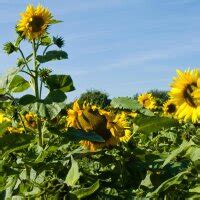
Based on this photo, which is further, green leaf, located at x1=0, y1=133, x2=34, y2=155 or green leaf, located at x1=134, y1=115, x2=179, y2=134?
green leaf, located at x1=134, y1=115, x2=179, y2=134

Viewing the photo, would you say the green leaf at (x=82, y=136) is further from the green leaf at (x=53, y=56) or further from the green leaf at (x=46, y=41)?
the green leaf at (x=46, y=41)

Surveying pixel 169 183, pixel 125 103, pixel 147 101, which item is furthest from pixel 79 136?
pixel 147 101

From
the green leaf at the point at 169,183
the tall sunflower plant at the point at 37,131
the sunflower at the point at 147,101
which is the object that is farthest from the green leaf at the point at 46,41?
the sunflower at the point at 147,101

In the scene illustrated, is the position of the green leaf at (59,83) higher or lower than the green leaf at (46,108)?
higher

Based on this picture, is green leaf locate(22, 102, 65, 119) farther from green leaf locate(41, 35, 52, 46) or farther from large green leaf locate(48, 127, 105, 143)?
green leaf locate(41, 35, 52, 46)

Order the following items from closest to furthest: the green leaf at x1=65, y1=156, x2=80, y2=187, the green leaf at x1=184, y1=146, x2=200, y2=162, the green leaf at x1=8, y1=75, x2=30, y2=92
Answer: the green leaf at x1=65, y1=156, x2=80, y2=187 → the green leaf at x1=184, y1=146, x2=200, y2=162 → the green leaf at x1=8, y1=75, x2=30, y2=92

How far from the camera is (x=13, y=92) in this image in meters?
3.79

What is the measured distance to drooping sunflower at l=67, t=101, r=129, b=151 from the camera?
310cm

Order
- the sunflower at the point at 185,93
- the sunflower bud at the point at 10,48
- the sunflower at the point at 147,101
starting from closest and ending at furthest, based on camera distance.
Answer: the sunflower at the point at 185,93, the sunflower bud at the point at 10,48, the sunflower at the point at 147,101

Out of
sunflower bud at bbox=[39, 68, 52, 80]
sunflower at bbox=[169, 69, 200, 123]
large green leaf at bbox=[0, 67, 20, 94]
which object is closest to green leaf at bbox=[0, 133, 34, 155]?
sunflower at bbox=[169, 69, 200, 123]

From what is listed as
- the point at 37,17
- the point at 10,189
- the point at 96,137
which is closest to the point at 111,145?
the point at 96,137

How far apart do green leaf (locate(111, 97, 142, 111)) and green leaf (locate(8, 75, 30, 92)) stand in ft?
3.72

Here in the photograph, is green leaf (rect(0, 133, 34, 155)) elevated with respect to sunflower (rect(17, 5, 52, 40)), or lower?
lower

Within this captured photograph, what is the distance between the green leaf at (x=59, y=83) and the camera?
371cm
